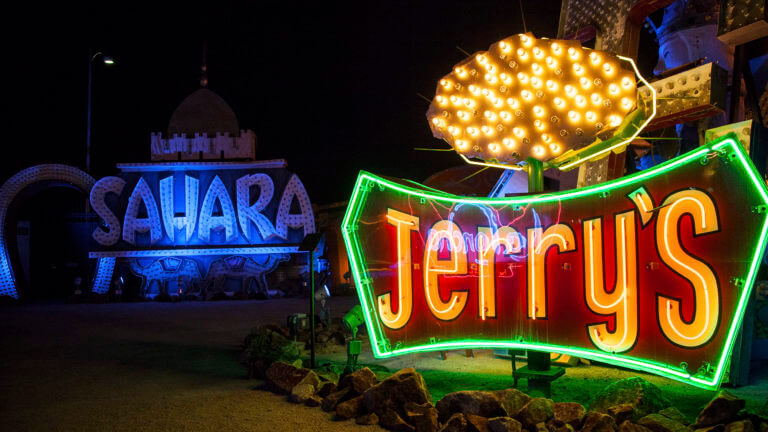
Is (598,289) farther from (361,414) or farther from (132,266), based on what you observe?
(132,266)

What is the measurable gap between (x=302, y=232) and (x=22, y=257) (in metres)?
12.9

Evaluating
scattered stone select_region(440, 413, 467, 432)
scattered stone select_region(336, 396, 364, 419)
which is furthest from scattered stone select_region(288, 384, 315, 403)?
scattered stone select_region(440, 413, 467, 432)

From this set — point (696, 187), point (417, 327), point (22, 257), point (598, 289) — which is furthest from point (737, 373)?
point (22, 257)

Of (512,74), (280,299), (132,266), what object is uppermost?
(512,74)

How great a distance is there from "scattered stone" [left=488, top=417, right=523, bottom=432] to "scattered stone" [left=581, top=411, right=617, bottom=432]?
527mm

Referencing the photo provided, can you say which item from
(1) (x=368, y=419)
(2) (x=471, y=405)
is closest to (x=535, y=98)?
(2) (x=471, y=405)

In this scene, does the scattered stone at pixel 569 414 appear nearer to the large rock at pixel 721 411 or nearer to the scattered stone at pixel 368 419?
the large rock at pixel 721 411

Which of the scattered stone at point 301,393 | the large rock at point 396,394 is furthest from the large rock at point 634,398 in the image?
the scattered stone at point 301,393

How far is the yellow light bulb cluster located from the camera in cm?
525

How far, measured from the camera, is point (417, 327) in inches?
235

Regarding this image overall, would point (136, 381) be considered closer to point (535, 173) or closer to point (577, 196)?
point (535, 173)

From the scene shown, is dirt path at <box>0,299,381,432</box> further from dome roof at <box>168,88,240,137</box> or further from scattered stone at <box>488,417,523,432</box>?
dome roof at <box>168,88,240,137</box>

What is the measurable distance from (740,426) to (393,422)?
2.78 meters

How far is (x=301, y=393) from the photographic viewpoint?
234 inches
